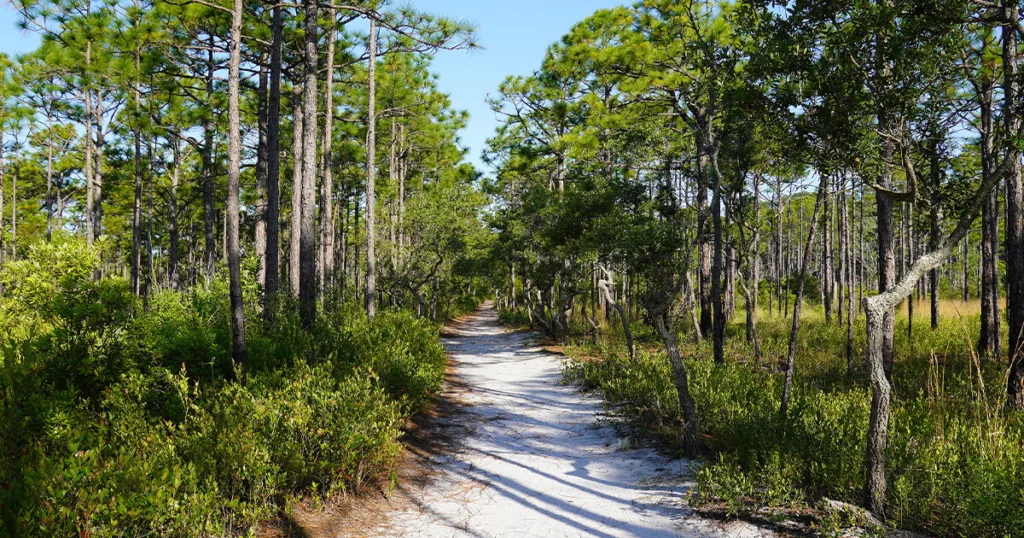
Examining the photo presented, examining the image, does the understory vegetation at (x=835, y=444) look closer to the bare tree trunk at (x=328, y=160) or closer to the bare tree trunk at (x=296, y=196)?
the bare tree trunk at (x=328, y=160)

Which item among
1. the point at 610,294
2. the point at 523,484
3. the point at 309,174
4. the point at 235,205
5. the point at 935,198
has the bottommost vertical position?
the point at 523,484

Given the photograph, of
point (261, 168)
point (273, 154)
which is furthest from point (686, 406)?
point (261, 168)

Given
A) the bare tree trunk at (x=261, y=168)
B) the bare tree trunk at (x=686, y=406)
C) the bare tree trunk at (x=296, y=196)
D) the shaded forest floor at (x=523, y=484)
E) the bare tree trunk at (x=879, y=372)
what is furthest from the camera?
the bare tree trunk at (x=261, y=168)

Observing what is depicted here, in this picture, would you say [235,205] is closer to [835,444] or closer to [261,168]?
[835,444]

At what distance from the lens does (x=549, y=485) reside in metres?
5.52

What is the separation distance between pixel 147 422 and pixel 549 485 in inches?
151

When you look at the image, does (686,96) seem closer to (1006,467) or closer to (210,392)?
(1006,467)

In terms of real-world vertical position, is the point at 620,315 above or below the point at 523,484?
above

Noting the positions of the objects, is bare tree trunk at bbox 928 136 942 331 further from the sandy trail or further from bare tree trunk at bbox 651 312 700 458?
the sandy trail

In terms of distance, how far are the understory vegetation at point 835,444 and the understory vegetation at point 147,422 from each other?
3386 millimetres

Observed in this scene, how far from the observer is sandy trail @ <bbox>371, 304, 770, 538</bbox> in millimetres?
4473

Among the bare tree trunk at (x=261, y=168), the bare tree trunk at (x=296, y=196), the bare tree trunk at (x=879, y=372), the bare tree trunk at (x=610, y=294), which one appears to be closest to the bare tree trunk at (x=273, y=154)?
the bare tree trunk at (x=296, y=196)

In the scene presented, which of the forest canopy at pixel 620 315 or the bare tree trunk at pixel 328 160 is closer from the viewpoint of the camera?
the forest canopy at pixel 620 315

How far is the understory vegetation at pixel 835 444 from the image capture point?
3.76 metres
